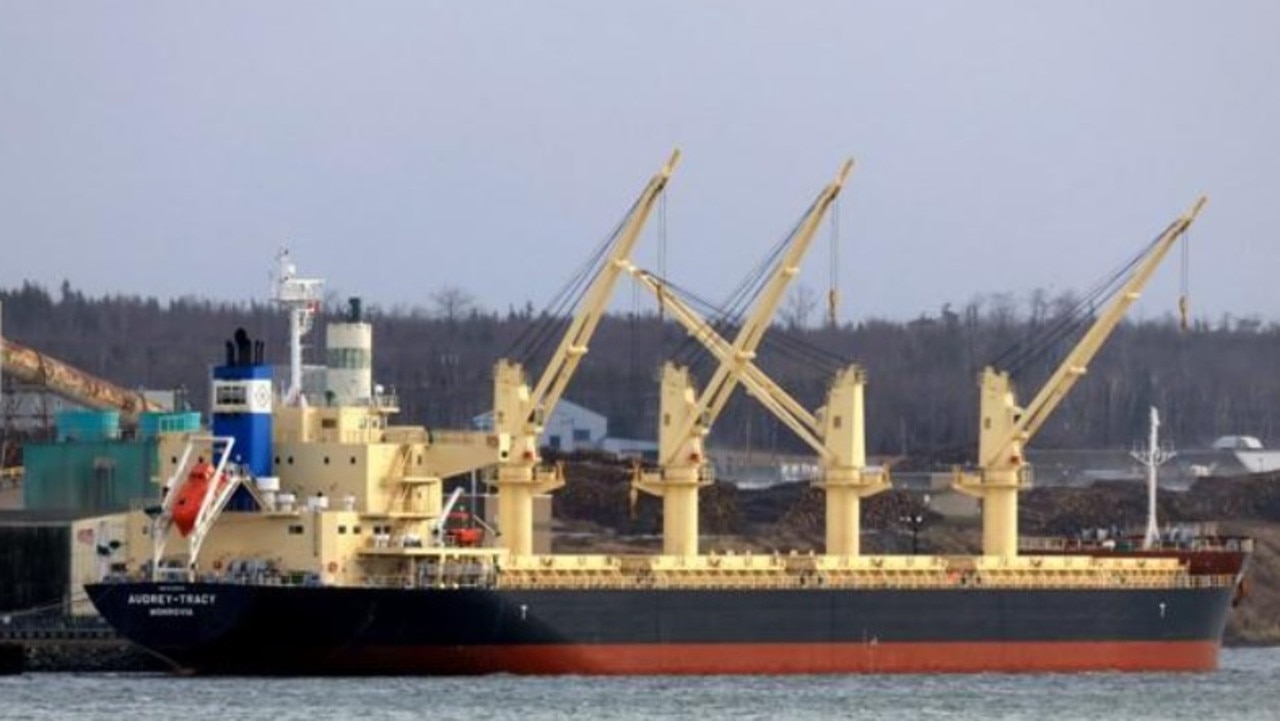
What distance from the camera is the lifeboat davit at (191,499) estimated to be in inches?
2680

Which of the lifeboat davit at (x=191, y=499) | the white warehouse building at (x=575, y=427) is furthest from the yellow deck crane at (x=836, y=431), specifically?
the white warehouse building at (x=575, y=427)

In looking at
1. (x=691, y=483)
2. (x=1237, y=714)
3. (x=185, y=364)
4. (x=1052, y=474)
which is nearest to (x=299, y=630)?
(x=691, y=483)

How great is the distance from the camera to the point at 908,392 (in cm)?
13375

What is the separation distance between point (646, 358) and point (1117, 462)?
1528 cm

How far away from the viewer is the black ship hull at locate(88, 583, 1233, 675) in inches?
2667

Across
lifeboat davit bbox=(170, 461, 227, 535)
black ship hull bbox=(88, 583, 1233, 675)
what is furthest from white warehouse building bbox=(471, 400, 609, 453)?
lifeboat davit bbox=(170, 461, 227, 535)

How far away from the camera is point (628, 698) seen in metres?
65.1

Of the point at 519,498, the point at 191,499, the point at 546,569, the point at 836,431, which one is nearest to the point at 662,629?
→ the point at 546,569

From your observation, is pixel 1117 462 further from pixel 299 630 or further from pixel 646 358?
pixel 299 630

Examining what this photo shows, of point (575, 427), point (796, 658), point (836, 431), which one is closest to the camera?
point (796, 658)

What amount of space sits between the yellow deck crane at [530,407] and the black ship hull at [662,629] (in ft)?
9.86

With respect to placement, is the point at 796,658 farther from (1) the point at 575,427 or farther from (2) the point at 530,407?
(1) the point at 575,427

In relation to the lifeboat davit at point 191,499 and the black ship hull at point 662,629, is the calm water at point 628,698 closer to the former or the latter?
the black ship hull at point 662,629

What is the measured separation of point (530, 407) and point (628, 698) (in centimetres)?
1077
